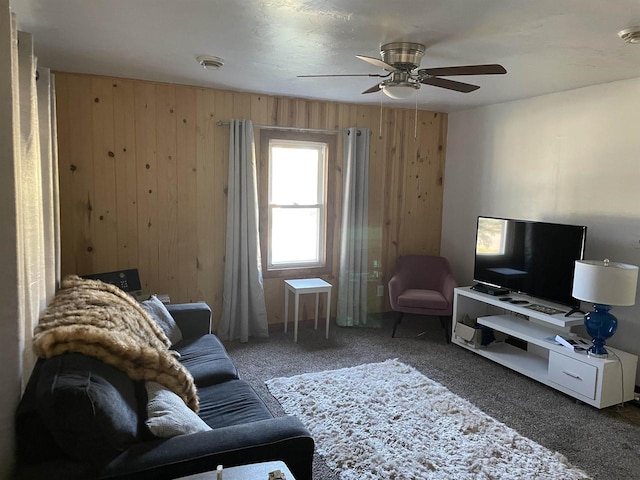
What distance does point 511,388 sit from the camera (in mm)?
3529

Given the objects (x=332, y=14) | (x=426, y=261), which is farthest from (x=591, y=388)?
(x=332, y=14)

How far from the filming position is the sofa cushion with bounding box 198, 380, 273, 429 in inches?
85.2

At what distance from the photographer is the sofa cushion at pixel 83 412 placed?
1459 millimetres

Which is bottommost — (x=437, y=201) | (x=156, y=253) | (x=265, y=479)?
(x=265, y=479)

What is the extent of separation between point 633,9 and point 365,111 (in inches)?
120

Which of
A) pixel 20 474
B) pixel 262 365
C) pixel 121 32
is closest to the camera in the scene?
pixel 20 474

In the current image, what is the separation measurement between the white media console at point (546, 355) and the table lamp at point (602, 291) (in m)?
0.14

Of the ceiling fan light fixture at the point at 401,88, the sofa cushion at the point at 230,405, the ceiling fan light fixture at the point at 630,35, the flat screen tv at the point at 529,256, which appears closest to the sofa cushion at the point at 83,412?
the sofa cushion at the point at 230,405

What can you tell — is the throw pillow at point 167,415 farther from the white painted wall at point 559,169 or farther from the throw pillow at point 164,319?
the white painted wall at point 559,169

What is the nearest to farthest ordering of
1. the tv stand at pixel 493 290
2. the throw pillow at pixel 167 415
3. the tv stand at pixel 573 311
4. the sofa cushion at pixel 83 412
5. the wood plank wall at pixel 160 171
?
the sofa cushion at pixel 83 412 < the throw pillow at pixel 167 415 < the tv stand at pixel 573 311 < the wood plank wall at pixel 160 171 < the tv stand at pixel 493 290

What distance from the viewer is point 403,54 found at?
2.67 meters

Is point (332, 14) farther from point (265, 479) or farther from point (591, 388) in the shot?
point (591, 388)

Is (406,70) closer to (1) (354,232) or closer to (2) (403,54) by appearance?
(2) (403,54)

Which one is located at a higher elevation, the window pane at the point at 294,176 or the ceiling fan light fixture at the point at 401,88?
the ceiling fan light fixture at the point at 401,88
